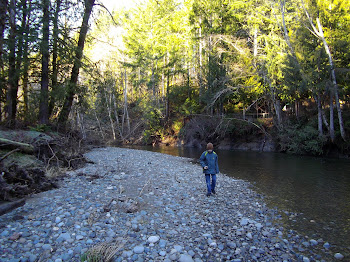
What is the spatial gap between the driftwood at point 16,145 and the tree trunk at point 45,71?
→ 204 inches

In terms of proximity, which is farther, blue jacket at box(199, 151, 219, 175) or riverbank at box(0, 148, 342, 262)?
blue jacket at box(199, 151, 219, 175)

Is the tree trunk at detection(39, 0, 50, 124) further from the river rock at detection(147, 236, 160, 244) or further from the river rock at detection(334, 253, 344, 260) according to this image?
the river rock at detection(334, 253, 344, 260)

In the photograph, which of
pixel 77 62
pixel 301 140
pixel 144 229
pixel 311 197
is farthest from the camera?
pixel 301 140

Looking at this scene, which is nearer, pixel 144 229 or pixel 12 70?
pixel 144 229

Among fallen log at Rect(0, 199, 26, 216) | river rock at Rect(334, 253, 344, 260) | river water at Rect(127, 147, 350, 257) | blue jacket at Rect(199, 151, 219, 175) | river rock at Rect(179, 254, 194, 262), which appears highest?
blue jacket at Rect(199, 151, 219, 175)

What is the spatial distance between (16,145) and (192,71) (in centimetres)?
3722

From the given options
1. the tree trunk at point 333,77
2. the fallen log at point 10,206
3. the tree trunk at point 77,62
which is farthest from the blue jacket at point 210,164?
the tree trunk at point 333,77

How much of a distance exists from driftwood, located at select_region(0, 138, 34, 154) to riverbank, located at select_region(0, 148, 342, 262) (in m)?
2.27

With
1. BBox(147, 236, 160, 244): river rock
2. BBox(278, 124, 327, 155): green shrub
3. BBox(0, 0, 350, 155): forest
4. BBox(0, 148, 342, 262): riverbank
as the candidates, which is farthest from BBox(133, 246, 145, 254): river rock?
BBox(278, 124, 327, 155): green shrub

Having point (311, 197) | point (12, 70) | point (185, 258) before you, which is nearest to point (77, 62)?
point (12, 70)

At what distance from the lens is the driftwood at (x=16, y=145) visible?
7440mm

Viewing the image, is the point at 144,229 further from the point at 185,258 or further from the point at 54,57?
the point at 54,57

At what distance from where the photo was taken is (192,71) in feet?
140

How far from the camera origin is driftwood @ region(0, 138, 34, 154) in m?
7.44
